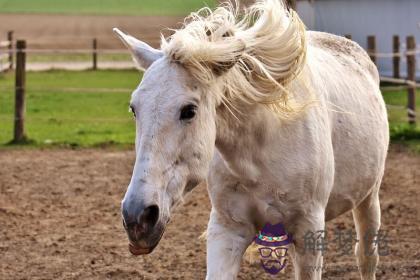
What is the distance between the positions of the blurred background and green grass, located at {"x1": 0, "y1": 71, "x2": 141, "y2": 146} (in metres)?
0.03

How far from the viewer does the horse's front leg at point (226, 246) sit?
409cm

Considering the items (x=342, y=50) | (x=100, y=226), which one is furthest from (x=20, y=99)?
(x=342, y=50)

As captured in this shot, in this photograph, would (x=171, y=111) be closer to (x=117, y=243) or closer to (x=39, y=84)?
(x=117, y=243)

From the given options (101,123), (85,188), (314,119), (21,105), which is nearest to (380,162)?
(314,119)

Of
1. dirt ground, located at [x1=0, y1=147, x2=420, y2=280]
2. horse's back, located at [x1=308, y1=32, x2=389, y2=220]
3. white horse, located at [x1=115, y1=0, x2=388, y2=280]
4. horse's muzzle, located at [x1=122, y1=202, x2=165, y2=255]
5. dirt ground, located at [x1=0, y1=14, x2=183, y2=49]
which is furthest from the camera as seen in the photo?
dirt ground, located at [x1=0, y1=14, x2=183, y2=49]

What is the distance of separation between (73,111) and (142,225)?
1317 cm

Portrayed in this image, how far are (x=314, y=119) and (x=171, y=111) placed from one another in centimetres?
102

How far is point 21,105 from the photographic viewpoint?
40.2 ft

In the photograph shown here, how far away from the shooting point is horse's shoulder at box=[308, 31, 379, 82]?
205 inches

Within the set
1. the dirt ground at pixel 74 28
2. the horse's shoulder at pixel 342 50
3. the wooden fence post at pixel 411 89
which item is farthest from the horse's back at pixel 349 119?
the dirt ground at pixel 74 28

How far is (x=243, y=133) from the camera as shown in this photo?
3846 millimetres

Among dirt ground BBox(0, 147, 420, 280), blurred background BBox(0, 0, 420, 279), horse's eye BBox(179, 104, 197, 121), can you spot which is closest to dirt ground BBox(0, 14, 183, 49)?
blurred background BBox(0, 0, 420, 279)
